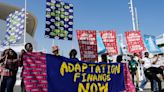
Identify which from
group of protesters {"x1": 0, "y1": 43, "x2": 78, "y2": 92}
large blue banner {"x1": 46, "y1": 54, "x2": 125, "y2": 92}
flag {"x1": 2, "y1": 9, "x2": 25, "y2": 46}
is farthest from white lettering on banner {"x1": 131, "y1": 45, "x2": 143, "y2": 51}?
group of protesters {"x1": 0, "y1": 43, "x2": 78, "y2": 92}

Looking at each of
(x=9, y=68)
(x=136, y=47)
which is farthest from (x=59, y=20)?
(x=9, y=68)

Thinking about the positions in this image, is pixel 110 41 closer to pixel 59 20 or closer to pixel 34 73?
pixel 59 20

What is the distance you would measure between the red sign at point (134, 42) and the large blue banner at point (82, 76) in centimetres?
930

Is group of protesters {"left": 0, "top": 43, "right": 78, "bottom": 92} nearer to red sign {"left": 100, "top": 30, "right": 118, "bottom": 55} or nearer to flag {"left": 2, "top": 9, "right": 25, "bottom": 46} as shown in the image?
red sign {"left": 100, "top": 30, "right": 118, "bottom": 55}

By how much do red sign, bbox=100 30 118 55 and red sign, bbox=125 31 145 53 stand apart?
1.52 meters

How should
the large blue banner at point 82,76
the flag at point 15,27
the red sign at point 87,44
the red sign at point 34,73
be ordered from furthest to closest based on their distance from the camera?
the flag at point 15,27
the red sign at point 87,44
the large blue banner at point 82,76
the red sign at point 34,73

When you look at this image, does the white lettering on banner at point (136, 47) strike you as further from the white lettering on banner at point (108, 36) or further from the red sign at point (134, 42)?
the white lettering on banner at point (108, 36)

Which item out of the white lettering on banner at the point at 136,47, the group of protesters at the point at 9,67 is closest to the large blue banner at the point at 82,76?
the group of protesters at the point at 9,67

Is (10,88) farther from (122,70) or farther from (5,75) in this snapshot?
(122,70)

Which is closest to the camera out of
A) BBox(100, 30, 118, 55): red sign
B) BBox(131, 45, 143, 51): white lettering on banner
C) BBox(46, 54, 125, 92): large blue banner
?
BBox(46, 54, 125, 92): large blue banner

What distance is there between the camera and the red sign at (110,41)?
17391 millimetres

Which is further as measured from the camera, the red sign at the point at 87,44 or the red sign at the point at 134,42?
the red sign at the point at 134,42

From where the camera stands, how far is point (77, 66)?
8.36 m

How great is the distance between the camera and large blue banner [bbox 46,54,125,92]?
780 cm
